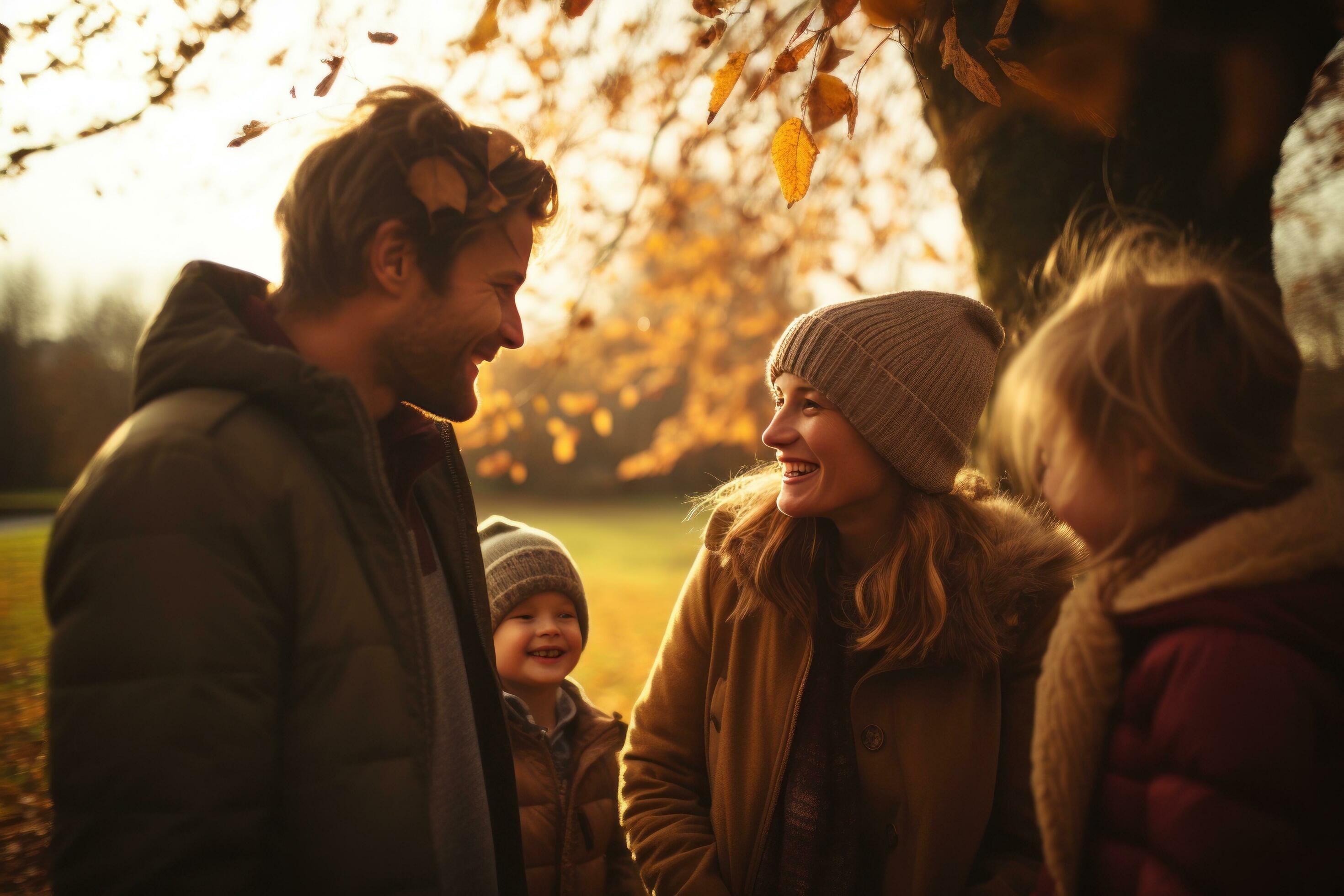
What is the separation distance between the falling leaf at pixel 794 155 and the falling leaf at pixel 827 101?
1.6 inches

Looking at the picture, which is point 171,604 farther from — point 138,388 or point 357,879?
point 357,879

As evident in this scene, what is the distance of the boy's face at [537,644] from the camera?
2.58 meters

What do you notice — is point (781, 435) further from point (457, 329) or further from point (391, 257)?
point (391, 257)

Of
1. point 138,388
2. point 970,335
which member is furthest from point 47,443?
point 970,335

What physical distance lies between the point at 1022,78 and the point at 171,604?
1.98 meters

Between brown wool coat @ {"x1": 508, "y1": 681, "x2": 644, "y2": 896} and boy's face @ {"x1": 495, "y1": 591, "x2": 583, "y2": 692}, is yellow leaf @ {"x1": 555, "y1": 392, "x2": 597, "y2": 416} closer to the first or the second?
boy's face @ {"x1": 495, "y1": 591, "x2": 583, "y2": 692}

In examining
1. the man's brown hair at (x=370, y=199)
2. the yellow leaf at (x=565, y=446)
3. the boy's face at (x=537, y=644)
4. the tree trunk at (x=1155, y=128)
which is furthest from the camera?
the yellow leaf at (x=565, y=446)

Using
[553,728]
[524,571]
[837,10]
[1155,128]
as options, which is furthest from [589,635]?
[837,10]

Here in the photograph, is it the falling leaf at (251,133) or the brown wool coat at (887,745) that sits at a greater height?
the falling leaf at (251,133)

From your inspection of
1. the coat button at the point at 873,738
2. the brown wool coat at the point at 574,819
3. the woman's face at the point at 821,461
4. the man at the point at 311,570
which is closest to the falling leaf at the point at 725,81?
the man at the point at 311,570

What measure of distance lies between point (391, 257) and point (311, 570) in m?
0.68

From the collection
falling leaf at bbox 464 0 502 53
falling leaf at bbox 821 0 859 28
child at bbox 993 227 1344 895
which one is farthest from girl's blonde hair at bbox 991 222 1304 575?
falling leaf at bbox 464 0 502 53

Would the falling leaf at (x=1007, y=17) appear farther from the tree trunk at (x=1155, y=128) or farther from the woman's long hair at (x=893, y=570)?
the woman's long hair at (x=893, y=570)

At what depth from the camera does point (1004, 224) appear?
273 cm
